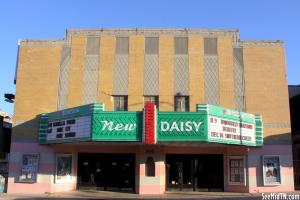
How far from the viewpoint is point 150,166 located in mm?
27000

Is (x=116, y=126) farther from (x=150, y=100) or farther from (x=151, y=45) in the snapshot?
(x=151, y=45)

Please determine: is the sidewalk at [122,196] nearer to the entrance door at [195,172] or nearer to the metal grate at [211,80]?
the entrance door at [195,172]

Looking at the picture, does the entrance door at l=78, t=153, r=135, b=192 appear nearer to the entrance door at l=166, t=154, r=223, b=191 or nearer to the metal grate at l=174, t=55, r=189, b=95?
the entrance door at l=166, t=154, r=223, b=191

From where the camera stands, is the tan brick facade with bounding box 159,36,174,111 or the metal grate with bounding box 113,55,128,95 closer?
the tan brick facade with bounding box 159,36,174,111

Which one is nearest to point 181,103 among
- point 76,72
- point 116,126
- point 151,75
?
point 151,75

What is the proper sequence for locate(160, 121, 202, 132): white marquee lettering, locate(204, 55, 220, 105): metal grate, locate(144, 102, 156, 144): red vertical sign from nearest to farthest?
locate(144, 102, 156, 144): red vertical sign, locate(160, 121, 202, 132): white marquee lettering, locate(204, 55, 220, 105): metal grate

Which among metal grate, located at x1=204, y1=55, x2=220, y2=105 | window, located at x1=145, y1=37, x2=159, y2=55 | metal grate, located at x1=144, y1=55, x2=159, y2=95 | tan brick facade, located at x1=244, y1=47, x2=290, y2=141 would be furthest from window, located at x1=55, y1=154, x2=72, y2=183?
tan brick facade, located at x1=244, y1=47, x2=290, y2=141

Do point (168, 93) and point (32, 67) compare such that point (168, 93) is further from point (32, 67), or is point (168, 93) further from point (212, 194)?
point (32, 67)

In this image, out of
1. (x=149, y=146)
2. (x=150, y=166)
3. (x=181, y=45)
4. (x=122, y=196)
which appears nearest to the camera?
(x=122, y=196)

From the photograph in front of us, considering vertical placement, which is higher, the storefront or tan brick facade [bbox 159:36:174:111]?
tan brick facade [bbox 159:36:174:111]

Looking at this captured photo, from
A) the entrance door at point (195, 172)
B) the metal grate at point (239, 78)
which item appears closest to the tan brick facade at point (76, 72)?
the entrance door at point (195, 172)

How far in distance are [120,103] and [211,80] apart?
677 cm

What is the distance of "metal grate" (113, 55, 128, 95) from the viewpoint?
2820 cm

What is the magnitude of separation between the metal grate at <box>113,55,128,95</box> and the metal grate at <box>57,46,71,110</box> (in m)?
3.54
